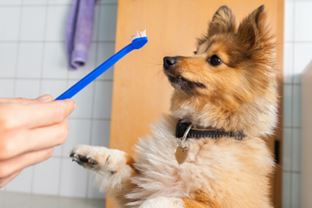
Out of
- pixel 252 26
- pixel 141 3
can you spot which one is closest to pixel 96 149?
pixel 252 26

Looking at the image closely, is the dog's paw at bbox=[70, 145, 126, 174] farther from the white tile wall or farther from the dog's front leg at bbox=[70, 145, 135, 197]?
the white tile wall

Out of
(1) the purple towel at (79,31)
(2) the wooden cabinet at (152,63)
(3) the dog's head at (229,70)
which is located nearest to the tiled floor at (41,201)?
(2) the wooden cabinet at (152,63)

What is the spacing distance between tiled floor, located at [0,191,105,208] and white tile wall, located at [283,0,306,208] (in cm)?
111

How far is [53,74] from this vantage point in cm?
237

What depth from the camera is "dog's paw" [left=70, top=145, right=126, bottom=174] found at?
1.15 meters

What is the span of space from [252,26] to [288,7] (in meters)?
1.06

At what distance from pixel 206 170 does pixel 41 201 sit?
138 centimetres

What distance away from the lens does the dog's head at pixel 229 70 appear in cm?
124

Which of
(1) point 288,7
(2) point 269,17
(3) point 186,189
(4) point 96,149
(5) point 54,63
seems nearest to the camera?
(3) point 186,189

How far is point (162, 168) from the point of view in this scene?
3.62 ft

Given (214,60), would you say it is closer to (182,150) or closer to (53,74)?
(182,150)

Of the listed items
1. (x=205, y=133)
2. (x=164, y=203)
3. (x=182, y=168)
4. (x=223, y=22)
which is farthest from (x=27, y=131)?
(x=223, y=22)

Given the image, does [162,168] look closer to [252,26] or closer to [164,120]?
[164,120]

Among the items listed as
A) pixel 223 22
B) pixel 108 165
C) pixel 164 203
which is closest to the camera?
pixel 164 203
